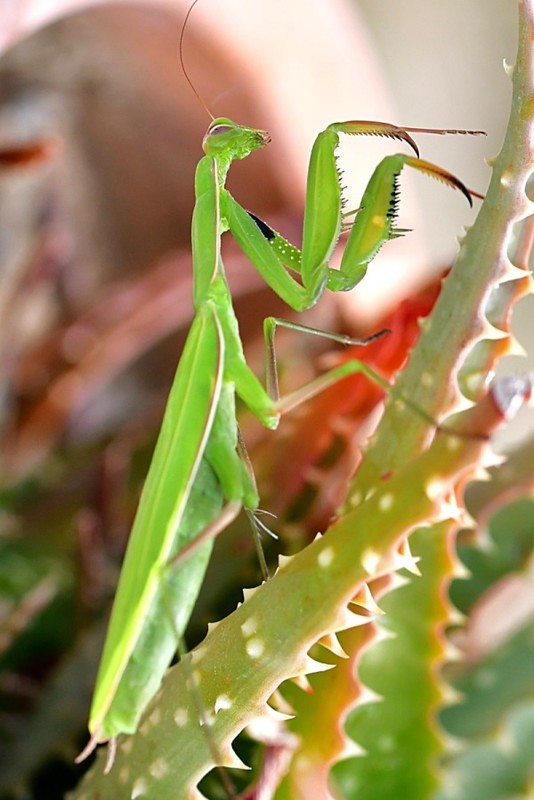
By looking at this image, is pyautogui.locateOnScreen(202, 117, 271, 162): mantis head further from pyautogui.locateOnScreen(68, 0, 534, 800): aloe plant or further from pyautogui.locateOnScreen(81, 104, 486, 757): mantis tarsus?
pyautogui.locateOnScreen(68, 0, 534, 800): aloe plant

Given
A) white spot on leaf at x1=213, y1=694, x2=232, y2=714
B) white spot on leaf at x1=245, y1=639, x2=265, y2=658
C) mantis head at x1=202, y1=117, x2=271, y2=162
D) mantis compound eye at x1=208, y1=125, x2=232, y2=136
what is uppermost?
mantis compound eye at x1=208, y1=125, x2=232, y2=136

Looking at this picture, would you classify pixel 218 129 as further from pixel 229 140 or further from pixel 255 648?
pixel 255 648

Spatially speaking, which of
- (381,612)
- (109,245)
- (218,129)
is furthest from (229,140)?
(109,245)

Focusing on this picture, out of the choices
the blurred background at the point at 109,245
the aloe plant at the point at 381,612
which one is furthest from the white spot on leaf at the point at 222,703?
the blurred background at the point at 109,245

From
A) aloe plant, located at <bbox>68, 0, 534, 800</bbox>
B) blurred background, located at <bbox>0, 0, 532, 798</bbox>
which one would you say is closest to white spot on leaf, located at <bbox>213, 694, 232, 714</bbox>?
aloe plant, located at <bbox>68, 0, 534, 800</bbox>

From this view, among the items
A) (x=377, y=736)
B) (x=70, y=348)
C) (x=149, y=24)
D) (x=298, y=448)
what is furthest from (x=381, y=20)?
(x=377, y=736)

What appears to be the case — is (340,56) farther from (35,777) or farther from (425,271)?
(35,777)
